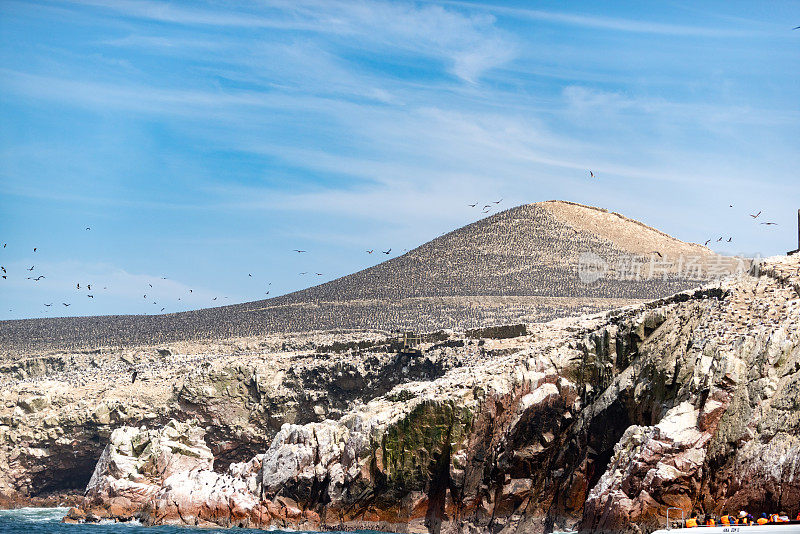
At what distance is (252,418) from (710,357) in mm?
46263

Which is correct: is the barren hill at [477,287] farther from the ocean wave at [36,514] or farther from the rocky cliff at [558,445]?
the rocky cliff at [558,445]

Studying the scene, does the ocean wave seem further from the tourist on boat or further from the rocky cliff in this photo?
the tourist on boat

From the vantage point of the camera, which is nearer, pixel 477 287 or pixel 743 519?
pixel 743 519

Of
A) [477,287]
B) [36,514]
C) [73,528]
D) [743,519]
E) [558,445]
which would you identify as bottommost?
[36,514]

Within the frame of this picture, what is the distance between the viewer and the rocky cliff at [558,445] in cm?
5156

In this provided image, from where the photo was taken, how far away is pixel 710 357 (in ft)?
183

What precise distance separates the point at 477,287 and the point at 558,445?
77.7m

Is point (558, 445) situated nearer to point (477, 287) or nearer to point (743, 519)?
point (743, 519)

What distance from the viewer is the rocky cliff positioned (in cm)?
5156

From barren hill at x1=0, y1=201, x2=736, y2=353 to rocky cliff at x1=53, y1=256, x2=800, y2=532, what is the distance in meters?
48.0

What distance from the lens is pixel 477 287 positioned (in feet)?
462

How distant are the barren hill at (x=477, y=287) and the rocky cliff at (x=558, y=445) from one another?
4796 cm

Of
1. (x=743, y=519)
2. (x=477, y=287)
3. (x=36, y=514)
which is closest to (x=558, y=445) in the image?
(x=743, y=519)

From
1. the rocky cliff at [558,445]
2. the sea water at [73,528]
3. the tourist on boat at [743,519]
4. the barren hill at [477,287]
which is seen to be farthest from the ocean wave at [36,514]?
the tourist on boat at [743,519]
